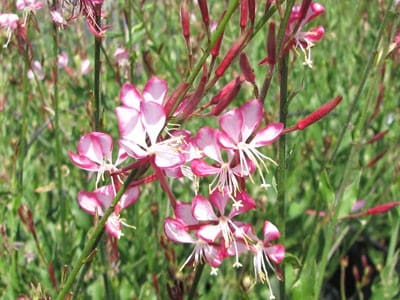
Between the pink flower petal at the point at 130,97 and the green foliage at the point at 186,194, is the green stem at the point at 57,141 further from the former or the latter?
the pink flower petal at the point at 130,97

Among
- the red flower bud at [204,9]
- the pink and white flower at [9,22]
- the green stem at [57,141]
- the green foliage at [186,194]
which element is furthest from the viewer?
the pink and white flower at [9,22]

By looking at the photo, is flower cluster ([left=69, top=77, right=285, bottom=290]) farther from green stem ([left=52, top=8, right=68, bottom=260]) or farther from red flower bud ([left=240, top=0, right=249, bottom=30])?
green stem ([left=52, top=8, right=68, bottom=260])

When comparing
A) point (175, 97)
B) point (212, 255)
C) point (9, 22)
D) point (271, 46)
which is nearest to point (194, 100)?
point (175, 97)

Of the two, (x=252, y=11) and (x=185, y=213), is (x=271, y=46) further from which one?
Answer: (x=185, y=213)

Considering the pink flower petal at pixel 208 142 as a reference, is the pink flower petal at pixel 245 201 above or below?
below

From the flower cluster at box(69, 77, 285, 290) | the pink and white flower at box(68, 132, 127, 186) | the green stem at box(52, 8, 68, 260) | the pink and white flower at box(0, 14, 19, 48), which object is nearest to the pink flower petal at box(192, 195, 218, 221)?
the flower cluster at box(69, 77, 285, 290)

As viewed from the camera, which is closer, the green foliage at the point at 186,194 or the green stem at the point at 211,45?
the green stem at the point at 211,45

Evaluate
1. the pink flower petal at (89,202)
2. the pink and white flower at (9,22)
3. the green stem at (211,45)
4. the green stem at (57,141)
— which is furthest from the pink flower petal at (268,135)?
the pink and white flower at (9,22)

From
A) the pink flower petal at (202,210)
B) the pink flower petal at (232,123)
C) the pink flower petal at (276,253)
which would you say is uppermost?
the pink flower petal at (232,123)
